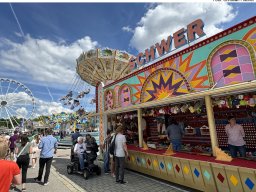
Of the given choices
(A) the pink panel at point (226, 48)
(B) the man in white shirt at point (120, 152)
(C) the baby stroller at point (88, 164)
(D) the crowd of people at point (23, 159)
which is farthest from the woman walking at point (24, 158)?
(A) the pink panel at point (226, 48)

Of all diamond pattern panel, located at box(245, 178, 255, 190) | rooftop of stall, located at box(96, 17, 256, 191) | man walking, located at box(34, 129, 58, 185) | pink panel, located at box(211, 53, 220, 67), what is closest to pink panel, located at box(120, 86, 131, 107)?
rooftop of stall, located at box(96, 17, 256, 191)

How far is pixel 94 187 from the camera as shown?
6.03 metres

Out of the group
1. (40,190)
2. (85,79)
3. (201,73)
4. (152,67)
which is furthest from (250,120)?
(85,79)

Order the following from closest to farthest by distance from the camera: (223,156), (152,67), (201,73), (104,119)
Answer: (223,156) → (201,73) → (152,67) → (104,119)

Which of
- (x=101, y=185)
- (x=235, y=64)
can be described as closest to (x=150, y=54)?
(x=235, y=64)

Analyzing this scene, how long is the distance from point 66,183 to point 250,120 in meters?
7.33

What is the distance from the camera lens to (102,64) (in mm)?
25703

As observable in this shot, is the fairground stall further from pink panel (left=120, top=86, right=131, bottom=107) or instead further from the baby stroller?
the baby stroller

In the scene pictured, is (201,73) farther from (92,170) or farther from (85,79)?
(85,79)

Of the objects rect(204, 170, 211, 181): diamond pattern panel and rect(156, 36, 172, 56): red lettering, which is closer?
rect(204, 170, 211, 181): diamond pattern panel

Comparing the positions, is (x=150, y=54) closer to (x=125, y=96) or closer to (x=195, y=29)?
(x=195, y=29)

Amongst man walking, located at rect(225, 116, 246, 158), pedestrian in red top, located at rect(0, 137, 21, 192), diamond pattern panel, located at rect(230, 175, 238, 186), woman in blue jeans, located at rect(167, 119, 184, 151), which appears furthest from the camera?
woman in blue jeans, located at rect(167, 119, 184, 151)

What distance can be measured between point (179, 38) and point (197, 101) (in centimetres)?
292

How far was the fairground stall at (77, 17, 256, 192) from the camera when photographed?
4.89m
